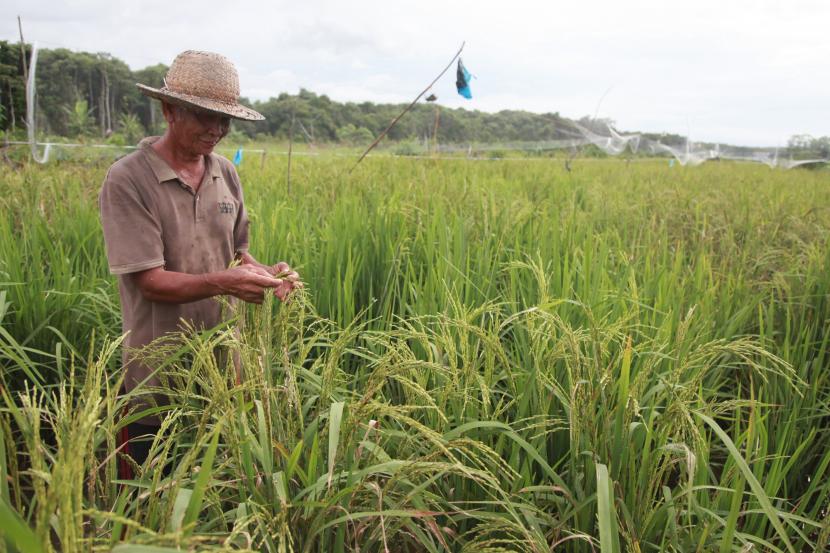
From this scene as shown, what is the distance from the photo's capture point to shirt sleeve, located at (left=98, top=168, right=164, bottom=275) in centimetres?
167

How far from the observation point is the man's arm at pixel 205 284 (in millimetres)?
1477

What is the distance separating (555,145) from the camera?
2502cm

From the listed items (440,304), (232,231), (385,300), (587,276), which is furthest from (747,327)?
(232,231)

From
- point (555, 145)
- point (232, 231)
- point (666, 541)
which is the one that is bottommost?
point (666, 541)

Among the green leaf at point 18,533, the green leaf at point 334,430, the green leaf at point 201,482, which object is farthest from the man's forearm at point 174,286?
the green leaf at point 18,533

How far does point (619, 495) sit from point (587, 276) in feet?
4.08

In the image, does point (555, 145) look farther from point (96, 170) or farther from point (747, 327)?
point (747, 327)

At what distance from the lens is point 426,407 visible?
977 millimetres

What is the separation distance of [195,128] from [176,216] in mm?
281

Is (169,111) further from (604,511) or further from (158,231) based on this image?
(604,511)

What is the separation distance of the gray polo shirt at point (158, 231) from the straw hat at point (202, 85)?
0.20 m

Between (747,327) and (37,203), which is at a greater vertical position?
(37,203)

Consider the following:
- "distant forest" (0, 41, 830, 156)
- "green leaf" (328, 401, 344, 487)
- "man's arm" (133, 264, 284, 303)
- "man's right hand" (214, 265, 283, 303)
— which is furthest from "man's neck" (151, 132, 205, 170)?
"distant forest" (0, 41, 830, 156)

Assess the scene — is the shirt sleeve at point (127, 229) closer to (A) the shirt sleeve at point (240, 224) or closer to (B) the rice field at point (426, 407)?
(B) the rice field at point (426, 407)
